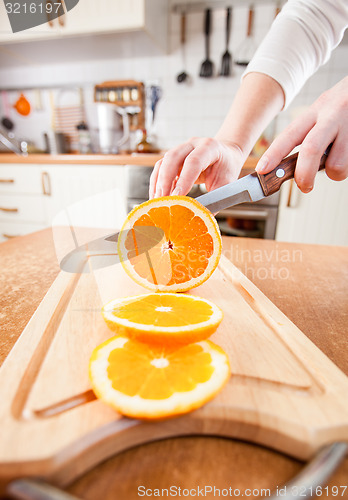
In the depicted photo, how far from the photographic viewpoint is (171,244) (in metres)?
0.69

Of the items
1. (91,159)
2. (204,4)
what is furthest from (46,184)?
(204,4)

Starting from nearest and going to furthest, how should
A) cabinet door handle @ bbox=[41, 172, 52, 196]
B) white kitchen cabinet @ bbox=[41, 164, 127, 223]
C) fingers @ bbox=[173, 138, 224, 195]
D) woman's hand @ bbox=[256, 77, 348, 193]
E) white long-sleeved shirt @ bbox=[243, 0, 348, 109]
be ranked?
woman's hand @ bbox=[256, 77, 348, 193]
fingers @ bbox=[173, 138, 224, 195]
white long-sleeved shirt @ bbox=[243, 0, 348, 109]
white kitchen cabinet @ bbox=[41, 164, 127, 223]
cabinet door handle @ bbox=[41, 172, 52, 196]

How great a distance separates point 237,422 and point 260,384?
68 mm

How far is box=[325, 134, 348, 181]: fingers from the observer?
654mm

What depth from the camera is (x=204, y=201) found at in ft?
2.37

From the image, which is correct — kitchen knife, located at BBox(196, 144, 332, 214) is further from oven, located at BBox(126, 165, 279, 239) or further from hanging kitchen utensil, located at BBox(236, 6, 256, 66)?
hanging kitchen utensil, located at BBox(236, 6, 256, 66)

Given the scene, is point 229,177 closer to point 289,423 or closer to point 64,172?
point 289,423

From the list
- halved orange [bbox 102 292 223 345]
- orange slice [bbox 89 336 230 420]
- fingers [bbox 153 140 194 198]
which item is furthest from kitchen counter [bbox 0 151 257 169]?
orange slice [bbox 89 336 230 420]

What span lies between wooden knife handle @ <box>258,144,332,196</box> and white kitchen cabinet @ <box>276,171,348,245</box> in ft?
3.27

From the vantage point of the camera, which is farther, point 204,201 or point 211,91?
point 211,91

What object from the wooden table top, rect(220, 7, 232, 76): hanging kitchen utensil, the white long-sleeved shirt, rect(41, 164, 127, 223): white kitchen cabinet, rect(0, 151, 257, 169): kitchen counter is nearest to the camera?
the wooden table top

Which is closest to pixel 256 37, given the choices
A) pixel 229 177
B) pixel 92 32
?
pixel 92 32

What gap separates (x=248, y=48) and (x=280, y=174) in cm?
193

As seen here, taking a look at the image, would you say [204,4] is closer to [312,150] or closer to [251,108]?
[251,108]
